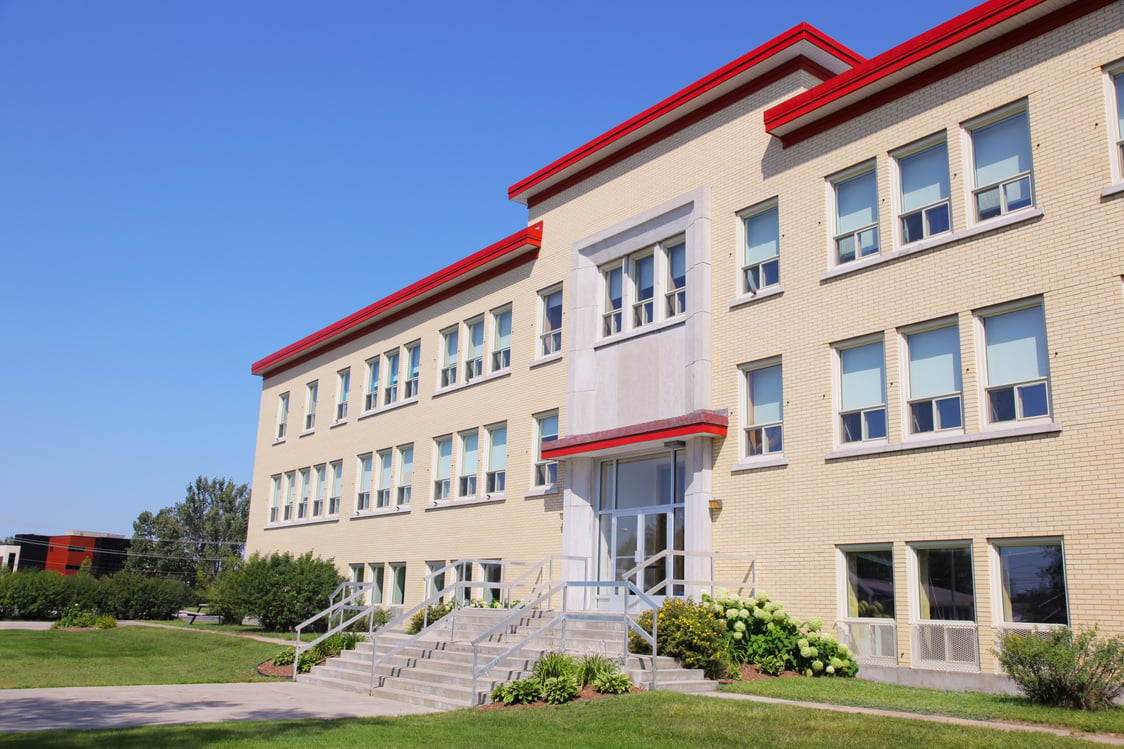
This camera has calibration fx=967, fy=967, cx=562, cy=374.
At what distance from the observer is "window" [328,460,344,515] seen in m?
35.5

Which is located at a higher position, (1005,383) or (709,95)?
(709,95)

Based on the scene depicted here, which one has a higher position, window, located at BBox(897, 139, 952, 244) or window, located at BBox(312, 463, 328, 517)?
window, located at BBox(897, 139, 952, 244)

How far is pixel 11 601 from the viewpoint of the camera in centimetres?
3834

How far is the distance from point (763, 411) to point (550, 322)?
8.59 metres

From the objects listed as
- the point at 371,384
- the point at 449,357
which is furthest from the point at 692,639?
the point at 371,384

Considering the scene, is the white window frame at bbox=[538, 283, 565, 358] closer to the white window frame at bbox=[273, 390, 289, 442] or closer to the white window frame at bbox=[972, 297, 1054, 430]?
the white window frame at bbox=[972, 297, 1054, 430]

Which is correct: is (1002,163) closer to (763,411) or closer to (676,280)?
(763,411)

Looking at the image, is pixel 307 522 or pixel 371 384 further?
pixel 307 522

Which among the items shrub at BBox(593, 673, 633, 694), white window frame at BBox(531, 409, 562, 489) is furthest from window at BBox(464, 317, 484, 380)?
shrub at BBox(593, 673, 633, 694)

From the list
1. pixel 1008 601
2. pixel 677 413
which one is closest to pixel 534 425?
pixel 677 413

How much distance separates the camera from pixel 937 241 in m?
16.6

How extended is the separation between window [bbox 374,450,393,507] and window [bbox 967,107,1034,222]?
2145cm

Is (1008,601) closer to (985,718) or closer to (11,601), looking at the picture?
(985,718)

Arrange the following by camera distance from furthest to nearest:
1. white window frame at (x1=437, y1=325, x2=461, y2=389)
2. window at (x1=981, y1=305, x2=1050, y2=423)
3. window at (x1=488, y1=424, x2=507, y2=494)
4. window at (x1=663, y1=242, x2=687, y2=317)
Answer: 1. white window frame at (x1=437, y1=325, x2=461, y2=389)
2. window at (x1=488, y1=424, x2=507, y2=494)
3. window at (x1=663, y1=242, x2=687, y2=317)
4. window at (x1=981, y1=305, x2=1050, y2=423)
